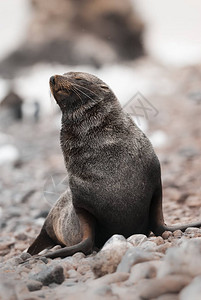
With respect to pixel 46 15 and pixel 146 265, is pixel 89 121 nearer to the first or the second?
pixel 146 265

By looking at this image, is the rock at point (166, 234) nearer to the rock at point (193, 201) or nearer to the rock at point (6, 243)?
the rock at point (6, 243)

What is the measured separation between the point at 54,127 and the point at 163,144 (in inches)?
171

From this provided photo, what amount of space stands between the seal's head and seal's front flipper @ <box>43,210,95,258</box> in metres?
0.91

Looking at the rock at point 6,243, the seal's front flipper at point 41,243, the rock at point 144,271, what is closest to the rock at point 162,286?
the rock at point 144,271

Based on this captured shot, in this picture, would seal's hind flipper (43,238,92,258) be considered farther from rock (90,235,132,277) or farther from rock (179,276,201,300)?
rock (179,276,201,300)

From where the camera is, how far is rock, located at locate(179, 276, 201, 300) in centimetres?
223

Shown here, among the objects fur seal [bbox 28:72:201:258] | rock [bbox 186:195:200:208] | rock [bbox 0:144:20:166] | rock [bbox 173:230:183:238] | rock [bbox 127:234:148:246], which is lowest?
rock [bbox 173:230:183:238]

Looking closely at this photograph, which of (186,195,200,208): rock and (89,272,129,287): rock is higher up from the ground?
(186,195,200,208): rock

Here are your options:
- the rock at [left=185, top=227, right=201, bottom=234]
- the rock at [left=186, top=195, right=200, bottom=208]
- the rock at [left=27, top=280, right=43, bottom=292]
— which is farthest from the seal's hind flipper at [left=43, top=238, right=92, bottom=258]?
the rock at [left=186, top=195, right=200, bottom=208]

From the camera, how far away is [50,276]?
3139mm

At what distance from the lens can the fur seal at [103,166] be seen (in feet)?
13.9

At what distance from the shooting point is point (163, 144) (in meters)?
11.5

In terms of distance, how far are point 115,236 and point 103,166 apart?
78 centimetres

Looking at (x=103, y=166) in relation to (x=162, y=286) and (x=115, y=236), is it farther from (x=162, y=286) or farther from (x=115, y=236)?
(x=162, y=286)
